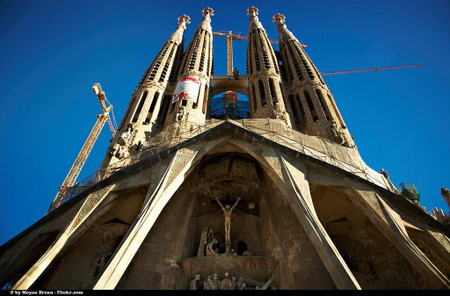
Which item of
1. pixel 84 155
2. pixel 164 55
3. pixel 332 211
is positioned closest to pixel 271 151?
pixel 332 211

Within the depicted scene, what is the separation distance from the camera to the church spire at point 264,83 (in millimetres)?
20048

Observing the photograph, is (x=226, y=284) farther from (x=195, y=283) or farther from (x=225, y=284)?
(x=195, y=283)

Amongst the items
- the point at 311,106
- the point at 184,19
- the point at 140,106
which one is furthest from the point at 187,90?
the point at 184,19

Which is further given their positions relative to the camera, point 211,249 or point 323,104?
point 323,104

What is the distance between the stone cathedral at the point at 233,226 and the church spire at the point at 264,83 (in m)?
5.04

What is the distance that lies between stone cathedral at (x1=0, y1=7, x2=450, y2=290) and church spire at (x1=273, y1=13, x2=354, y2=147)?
4.25ft

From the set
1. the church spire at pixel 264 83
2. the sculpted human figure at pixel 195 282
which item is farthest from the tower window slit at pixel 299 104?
the sculpted human figure at pixel 195 282

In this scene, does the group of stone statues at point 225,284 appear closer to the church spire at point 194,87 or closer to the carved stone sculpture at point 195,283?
the carved stone sculpture at point 195,283

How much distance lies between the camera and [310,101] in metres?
21.9

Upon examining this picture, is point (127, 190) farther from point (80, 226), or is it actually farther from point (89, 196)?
point (80, 226)

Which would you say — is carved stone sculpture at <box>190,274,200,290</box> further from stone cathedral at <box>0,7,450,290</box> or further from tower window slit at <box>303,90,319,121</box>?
tower window slit at <box>303,90,319,121</box>

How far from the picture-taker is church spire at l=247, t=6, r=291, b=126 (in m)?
20.0

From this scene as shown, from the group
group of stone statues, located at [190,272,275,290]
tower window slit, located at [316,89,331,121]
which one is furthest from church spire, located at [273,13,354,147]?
group of stone statues, located at [190,272,275,290]

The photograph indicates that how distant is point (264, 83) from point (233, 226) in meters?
13.8
